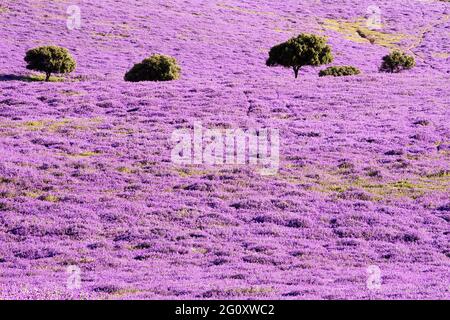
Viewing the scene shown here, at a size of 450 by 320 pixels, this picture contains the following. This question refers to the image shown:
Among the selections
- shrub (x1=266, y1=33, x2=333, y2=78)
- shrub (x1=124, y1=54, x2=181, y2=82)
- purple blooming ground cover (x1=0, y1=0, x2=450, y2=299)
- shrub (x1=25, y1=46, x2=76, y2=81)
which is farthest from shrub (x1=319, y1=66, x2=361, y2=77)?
shrub (x1=25, y1=46, x2=76, y2=81)

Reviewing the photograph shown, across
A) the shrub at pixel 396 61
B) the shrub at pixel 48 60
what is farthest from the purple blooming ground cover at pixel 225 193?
the shrub at pixel 396 61

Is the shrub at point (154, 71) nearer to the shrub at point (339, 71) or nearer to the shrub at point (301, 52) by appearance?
the shrub at point (301, 52)

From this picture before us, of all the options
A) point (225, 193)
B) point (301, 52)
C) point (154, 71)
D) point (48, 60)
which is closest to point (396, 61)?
point (301, 52)

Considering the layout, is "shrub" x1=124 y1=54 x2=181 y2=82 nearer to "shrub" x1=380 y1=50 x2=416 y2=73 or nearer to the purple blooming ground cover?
the purple blooming ground cover

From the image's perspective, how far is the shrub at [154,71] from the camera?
5438cm

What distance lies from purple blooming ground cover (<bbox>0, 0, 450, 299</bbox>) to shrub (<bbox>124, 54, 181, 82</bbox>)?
6.66 meters

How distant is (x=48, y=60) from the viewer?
55.3 meters

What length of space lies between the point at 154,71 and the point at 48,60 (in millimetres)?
9990

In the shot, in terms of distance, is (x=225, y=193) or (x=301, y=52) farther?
(x=301, y=52)

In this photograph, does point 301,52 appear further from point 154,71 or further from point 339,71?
point 154,71

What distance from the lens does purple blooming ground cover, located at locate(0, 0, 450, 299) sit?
16.3 m

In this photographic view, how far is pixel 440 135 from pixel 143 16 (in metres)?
64.5

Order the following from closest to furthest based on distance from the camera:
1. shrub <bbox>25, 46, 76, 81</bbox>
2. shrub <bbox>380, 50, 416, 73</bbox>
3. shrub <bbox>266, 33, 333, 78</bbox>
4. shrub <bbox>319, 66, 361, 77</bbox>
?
shrub <bbox>25, 46, 76, 81</bbox>
shrub <bbox>266, 33, 333, 78</bbox>
shrub <bbox>319, 66, 361, 77</bbox>
shrub <bbox>380, 50, 416, 73</bbox>

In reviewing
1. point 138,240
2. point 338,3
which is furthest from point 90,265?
point 338,3
